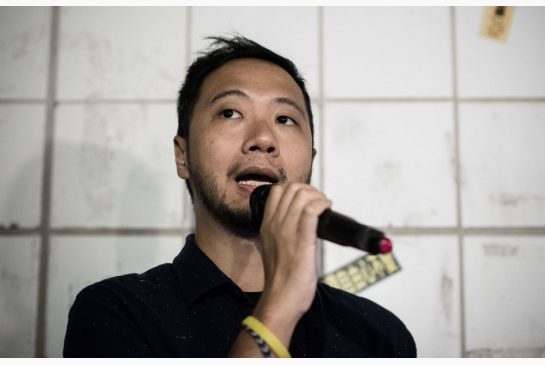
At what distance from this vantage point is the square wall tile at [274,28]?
5.20 ft

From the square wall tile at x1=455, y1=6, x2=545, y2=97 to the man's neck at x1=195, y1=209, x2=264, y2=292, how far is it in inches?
43.4

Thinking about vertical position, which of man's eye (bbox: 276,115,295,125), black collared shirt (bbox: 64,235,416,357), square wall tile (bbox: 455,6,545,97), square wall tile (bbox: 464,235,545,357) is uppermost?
square wall tile (bbox: 455,6,545,97)

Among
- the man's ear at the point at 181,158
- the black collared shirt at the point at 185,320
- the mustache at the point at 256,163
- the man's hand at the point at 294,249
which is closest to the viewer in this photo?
the man's hand at the point at 294,249

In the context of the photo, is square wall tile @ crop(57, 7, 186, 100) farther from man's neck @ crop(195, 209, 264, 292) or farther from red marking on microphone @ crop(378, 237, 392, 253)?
red marking on microphone @ crop(378, 237, 392, 253)

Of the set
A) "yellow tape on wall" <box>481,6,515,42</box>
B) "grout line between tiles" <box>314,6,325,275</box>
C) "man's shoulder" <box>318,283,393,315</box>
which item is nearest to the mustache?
"man's shoulder" <box>318,283,393,315</box>

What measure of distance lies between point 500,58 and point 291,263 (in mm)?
1434

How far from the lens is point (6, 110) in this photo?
1.57 meters

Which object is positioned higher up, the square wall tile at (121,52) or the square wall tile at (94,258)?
the square wall tile at (121,52)

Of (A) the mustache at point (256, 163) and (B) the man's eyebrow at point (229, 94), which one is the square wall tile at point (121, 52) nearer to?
(B) the man's eyebrow at point (229, 94)

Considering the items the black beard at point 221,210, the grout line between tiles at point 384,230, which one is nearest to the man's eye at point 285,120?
the black beard at point 221,210

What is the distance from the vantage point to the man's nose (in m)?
0.96

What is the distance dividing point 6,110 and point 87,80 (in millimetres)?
333

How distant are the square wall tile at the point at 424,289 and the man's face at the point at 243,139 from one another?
614 millimetres

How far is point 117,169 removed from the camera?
1532 mm
